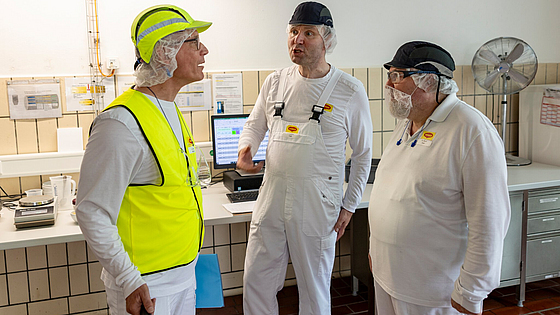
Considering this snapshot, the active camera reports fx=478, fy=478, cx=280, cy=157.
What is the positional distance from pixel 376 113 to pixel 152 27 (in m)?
2.49

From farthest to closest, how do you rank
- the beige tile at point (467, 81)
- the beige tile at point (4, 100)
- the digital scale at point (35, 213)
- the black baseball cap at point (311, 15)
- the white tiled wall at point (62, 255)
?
the beige tile at point (467, 81)
the white tiled wall at point (62, 255)
the beige tile at point (4, 100)
the digital scale at point (35, 213)
the black baseball cap at point (311, 15)

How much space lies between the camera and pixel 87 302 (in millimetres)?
3189

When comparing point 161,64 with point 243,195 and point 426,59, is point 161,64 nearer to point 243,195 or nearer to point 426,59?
point 426,59

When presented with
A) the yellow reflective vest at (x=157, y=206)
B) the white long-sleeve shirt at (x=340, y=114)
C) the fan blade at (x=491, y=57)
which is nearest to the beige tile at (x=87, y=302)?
the white long-sleeve shirt at (x=340, y=114)

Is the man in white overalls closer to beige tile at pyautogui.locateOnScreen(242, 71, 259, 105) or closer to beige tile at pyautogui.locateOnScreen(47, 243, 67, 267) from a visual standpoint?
beige tile at pyautogui.locateOnScreen(242, 71, 259, 105)

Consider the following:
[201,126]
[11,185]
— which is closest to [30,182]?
[11,185]

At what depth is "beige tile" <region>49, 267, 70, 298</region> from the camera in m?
3.09

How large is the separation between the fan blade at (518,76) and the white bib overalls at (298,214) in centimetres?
196

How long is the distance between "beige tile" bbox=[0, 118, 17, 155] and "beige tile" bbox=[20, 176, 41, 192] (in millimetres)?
184

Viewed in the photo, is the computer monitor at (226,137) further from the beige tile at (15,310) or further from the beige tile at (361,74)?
the beige tile at (15,310)

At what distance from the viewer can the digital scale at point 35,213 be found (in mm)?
2457

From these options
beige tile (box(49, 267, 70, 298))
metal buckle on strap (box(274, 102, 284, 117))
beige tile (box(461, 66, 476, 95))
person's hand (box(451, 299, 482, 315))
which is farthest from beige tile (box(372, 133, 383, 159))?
beige tile (box(49, 267, 70, 298))

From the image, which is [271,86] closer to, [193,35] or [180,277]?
[193,35]

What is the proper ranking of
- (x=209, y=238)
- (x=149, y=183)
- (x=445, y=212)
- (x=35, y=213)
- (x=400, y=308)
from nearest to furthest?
1. (x=149, y=183)
2. (x=445, y=212)
3. (x=400, y=308)
4. (x=35, y=213)
5. (x=209, y=238)
